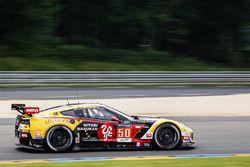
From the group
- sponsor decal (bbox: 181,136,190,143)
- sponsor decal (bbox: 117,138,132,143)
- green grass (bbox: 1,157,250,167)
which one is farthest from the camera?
sponsor decal (bbox: 181,136,190,143)

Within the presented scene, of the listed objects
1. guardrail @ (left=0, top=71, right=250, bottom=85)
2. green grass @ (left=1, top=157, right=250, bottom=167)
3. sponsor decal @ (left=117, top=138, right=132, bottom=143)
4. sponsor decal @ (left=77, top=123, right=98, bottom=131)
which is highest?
guardrail @ (left=0, top=71, right=250, bottom=85)

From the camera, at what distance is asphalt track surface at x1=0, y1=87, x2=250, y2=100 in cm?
2067

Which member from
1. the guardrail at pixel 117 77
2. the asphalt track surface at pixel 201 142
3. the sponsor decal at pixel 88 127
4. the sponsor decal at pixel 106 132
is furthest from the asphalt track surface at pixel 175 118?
the guardrail at pixel 117 77

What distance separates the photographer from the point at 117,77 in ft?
78.1

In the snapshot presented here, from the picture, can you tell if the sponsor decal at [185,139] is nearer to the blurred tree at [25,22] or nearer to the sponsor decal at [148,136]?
the sponsor decal at [148,136]

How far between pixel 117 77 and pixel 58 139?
41.8ft

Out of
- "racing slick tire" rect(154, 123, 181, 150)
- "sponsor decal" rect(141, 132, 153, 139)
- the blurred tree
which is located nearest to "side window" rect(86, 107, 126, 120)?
"sponsor decal" rect(141, 132, 153, 139)

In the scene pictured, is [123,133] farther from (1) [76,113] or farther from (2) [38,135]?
(2) [38,135]

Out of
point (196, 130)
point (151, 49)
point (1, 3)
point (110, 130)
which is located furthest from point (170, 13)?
point (110, 130)

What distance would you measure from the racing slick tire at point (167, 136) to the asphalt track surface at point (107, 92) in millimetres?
8981

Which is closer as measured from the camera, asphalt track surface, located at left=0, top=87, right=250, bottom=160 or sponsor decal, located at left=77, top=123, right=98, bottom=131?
asphalt track surface, located at left=0, top=87, right=250, bottom=160

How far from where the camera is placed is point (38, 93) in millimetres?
21219

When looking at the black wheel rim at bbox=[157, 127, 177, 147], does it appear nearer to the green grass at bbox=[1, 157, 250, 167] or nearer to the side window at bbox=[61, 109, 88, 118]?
the side window at bbox=[61, 109, 88, 118]

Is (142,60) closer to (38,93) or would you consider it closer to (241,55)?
(241,55)
